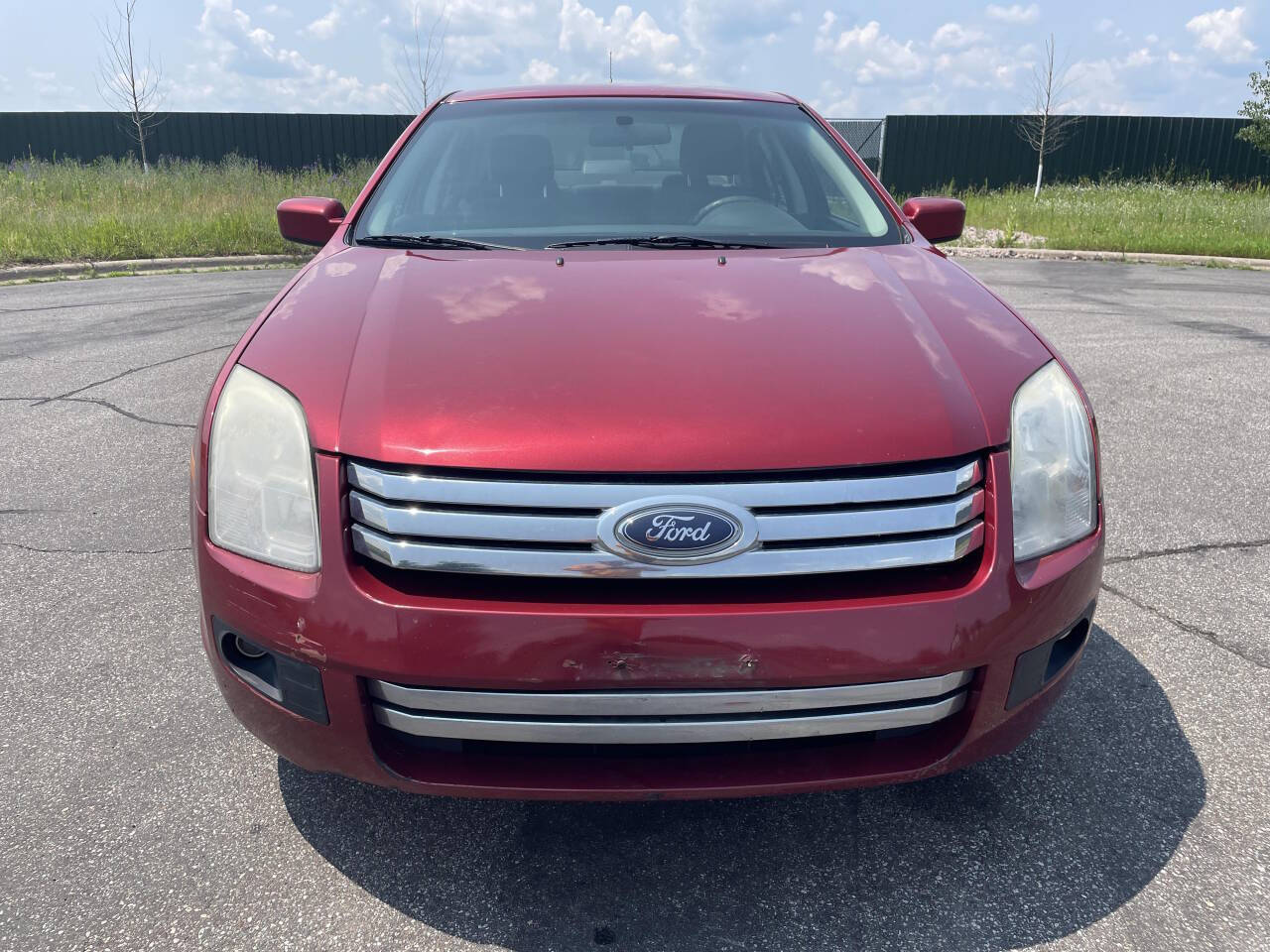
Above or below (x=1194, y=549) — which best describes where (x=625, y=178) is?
above

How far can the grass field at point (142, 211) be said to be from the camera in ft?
37.7

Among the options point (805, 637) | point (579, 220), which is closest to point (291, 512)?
point (805, 637)

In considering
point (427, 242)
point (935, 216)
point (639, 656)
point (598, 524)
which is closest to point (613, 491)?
point (598, 524)

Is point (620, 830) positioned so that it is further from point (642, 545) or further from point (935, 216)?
point (935, 216)

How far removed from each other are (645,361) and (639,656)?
58 centimetres

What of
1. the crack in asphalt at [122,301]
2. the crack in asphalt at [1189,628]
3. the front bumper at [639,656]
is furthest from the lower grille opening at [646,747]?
the crack in asphalt at [122,301]

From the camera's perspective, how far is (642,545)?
155cm

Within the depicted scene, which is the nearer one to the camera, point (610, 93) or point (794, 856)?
point (794, 856)

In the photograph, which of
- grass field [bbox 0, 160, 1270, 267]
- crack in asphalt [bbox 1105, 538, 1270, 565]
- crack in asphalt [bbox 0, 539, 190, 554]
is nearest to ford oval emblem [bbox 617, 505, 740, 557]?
crack in asphalt [bbox 1105, 538, 1270, 565]

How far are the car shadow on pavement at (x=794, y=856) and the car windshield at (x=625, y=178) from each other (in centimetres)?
141

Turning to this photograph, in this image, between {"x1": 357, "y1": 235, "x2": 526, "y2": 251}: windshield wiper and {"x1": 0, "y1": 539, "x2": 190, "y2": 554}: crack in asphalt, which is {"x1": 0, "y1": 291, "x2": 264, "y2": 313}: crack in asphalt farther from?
{"x1": 357, "y1": 235, "x2": 526, "y2": 251}: windshield wiper

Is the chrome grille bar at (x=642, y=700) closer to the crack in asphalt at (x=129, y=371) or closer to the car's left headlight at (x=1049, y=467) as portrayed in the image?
the car's left headlight at (x=1049, y=467)

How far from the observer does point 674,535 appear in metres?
1.55

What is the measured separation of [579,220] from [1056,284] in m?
8.52
